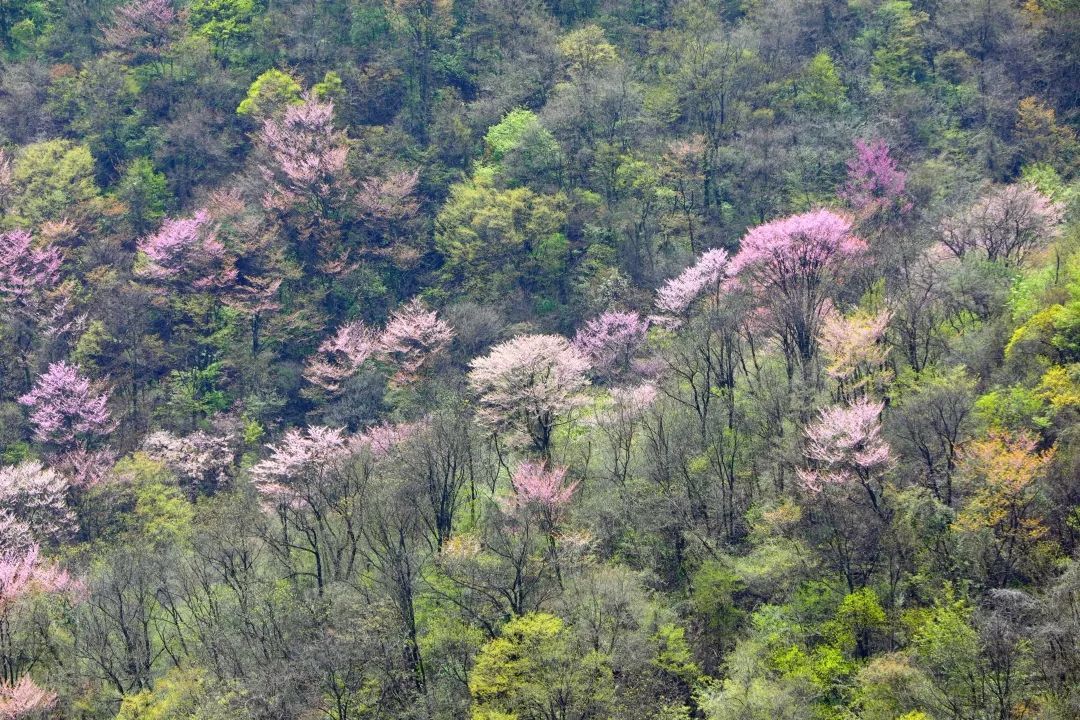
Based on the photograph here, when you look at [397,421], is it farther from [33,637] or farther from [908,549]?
[908,549]

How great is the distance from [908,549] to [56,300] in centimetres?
4714

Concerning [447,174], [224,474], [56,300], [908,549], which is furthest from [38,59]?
[908,549]

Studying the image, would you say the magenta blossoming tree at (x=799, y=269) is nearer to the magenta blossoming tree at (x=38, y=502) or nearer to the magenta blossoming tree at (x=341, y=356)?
the magenta blossoming tree at (x=341, y=356)

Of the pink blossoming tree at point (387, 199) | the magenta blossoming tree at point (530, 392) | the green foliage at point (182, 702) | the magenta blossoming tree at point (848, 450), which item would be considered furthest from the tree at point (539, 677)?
the pink blossoming tree at point (387, 199)

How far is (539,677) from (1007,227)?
91.8ft

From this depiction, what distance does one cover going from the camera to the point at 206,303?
212 ft

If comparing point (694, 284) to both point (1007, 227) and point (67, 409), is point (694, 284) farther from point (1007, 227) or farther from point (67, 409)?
point (67, 409)

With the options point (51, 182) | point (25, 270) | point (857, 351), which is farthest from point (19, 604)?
point (51, 182)

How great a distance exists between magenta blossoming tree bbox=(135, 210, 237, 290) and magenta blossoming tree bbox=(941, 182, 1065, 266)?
121 feet

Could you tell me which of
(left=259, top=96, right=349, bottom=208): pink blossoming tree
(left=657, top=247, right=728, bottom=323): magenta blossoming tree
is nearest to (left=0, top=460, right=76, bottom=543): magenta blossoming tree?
(left=259, top=96, right=349, bottom=208): pink blossoming tree

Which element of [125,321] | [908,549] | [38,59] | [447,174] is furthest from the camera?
[38,59]

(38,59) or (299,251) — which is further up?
(38,59)

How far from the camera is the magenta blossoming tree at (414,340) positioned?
60906 mm

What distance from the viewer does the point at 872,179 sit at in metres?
62.7
